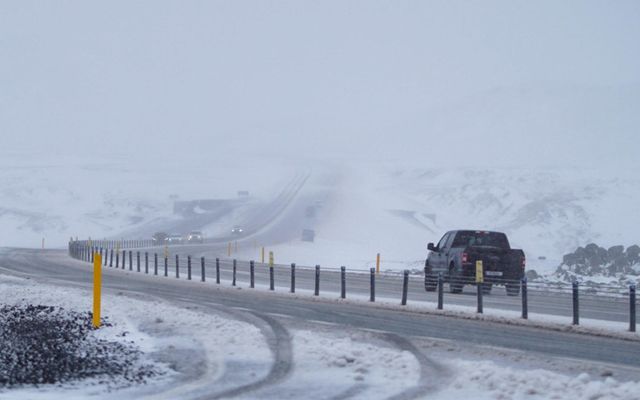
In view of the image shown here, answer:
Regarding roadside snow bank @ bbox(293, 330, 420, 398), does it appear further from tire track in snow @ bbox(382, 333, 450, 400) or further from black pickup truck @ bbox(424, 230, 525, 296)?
black pickup truck @ bbox(424, 230, 525, 296)

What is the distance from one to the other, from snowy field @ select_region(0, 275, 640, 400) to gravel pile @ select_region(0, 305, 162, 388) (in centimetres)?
30

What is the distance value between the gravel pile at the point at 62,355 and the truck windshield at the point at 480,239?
15511 mm

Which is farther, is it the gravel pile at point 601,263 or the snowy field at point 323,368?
the gravel pile at point 601,263

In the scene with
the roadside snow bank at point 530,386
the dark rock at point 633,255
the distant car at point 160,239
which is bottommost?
the roadside snow bank at point 530,386

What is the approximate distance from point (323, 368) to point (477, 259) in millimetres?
16574

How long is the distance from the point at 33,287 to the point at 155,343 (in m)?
13.9

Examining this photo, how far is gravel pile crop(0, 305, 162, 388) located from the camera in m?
11.0

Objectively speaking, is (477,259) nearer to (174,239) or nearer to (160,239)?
(174,239)

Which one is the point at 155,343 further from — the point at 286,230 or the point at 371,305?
the point at 286,230

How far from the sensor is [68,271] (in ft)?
131

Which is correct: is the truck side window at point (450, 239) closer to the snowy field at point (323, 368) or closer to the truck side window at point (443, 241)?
the truck side window at point (443, 241)

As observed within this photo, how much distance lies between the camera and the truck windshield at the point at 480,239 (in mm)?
30219

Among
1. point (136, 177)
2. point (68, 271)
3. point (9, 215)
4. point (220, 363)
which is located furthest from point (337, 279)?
point (136, 177)

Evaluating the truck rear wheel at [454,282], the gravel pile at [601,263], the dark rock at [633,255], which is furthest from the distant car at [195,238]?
the truck rear wheel at [454,282]
